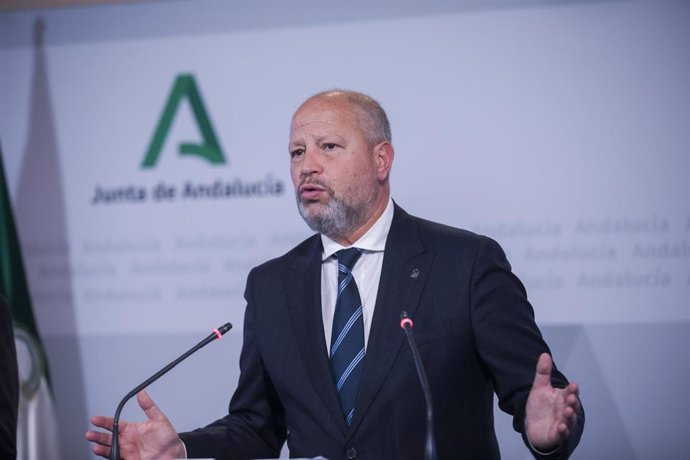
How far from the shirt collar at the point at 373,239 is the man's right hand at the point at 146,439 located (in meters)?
0.92

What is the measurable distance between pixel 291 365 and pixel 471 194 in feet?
5.73

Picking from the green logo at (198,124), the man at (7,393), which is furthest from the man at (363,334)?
the green logo at (198,124)

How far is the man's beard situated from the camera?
3.02 meters

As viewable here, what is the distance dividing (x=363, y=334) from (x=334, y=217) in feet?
1.48

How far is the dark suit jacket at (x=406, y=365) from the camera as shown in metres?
2.73

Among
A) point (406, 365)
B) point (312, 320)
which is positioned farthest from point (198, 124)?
point (406, 365)

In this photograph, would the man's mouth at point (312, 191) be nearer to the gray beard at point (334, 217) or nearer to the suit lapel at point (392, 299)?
the gray beard at point (334, 217)

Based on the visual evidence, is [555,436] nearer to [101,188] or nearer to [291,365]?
[291,365]

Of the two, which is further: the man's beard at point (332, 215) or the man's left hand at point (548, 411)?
the man's beard at point (332, 215)

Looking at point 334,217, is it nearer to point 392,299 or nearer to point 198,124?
point 392,299

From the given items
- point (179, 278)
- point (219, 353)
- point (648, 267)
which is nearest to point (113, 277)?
point (179, 278)

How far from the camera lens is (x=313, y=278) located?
3.11 metres

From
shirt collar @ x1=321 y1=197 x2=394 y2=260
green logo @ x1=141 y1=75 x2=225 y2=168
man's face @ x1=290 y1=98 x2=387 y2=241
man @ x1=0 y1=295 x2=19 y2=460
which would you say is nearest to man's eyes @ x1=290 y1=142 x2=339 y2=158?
man's face @ x1=290 y1=98 x2=387 y2=241

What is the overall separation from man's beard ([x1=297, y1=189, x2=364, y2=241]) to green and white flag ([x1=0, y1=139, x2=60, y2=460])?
2.44 metres
